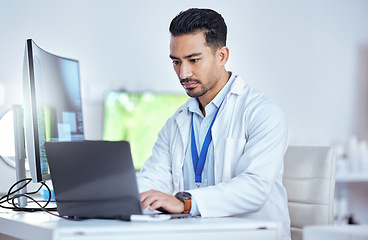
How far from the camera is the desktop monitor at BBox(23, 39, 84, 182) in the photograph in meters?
1.67

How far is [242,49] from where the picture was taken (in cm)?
372

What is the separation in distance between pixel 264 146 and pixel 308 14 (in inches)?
100

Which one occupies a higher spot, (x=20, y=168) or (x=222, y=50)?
(x=222, y=50)

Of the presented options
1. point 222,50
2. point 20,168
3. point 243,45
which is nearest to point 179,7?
point 243,45

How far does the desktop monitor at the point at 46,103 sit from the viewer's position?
167 cm

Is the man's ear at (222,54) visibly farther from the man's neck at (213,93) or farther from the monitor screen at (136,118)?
the monitor screen at (136,118)

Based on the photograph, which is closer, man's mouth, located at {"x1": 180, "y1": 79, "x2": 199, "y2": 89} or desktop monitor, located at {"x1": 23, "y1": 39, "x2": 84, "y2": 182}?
desktop monitor, located at {"x1": 23, "y1": 39, "x2": 84, "y2": 182}

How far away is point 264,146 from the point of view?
5.59 feet

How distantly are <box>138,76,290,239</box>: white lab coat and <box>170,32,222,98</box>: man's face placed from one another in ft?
0.32

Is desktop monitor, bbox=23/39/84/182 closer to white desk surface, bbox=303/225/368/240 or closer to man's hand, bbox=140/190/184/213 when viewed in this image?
man's hand, bbox=140/190/184/213

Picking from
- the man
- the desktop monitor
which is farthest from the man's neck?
the desktop monitor

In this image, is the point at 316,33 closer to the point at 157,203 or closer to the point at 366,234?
the point at 157,203

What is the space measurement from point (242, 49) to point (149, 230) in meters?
2.66

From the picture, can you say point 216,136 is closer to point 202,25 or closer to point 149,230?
point 202,25
